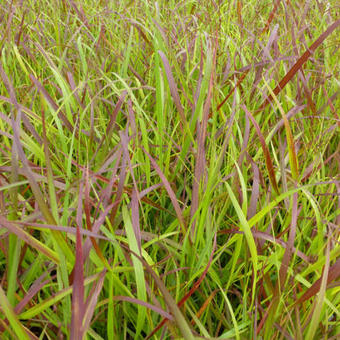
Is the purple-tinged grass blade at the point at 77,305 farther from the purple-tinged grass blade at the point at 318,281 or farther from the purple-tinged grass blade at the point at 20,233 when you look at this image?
the purple-tinged grass blade at the point at 318,281

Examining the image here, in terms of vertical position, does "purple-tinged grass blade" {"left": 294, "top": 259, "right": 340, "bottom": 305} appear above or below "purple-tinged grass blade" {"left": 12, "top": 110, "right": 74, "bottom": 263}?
below

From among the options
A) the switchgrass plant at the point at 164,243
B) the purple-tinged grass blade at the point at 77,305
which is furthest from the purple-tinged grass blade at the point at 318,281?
the purple-tinged grass blade at the point at 77,305

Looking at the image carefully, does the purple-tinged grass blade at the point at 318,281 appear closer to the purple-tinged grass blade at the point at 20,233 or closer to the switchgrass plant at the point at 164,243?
the switchgrass plant at the point at 164,243

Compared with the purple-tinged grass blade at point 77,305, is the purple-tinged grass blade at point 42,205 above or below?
above

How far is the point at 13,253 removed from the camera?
0.48 m

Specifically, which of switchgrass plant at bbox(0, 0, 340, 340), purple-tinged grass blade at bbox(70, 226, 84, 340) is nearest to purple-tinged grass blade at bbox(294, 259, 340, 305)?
switchgrass plant at bbox(0, 0, 340, 340)

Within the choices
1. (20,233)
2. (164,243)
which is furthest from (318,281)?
(20,233)

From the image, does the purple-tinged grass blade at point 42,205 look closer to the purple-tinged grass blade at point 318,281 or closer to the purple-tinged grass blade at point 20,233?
the purple-tinged grass blade at point 20,233

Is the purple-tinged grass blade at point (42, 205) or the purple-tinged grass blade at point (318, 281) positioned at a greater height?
the purple-tinged grass blade at point (42, 205)

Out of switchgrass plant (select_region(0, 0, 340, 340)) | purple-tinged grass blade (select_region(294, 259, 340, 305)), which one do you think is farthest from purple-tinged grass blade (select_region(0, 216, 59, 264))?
purple-tinged grass blade (select_region(294, 259, 340, 305))

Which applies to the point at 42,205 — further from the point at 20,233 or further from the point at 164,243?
the point at 164,243

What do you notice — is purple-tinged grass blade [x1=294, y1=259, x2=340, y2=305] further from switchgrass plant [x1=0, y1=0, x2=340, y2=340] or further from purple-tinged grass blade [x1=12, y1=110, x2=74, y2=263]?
purple-tinged grass blade [x1=12, y1=110, x2=74, y2=263]

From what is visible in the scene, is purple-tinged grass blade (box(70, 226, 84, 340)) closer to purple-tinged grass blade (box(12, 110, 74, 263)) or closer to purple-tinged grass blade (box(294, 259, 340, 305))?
purple-tinged grass blade (box(12, 110, 74, 263))

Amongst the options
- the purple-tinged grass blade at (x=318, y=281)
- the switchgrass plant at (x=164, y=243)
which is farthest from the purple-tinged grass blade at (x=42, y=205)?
the purple-tinged grass blade at (x=318, y=281)
